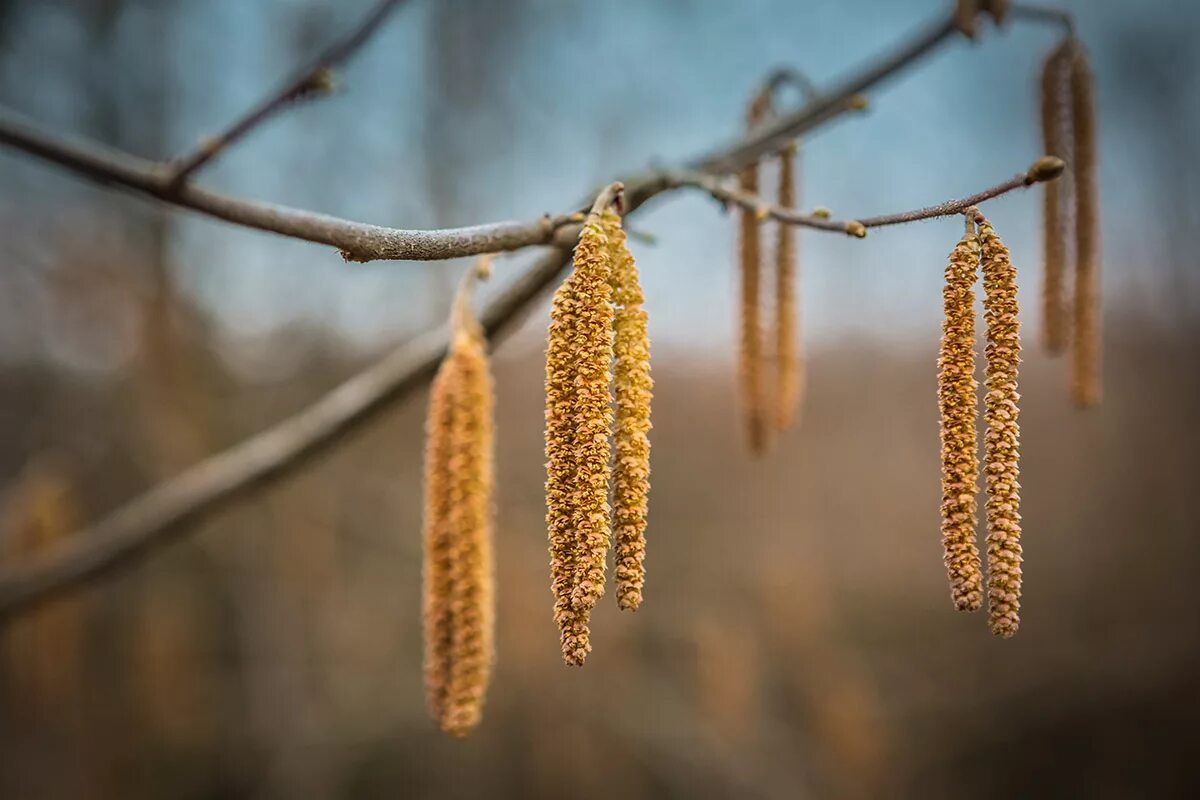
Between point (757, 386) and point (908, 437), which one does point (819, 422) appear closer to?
point (908, 437)

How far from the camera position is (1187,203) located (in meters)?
4.45

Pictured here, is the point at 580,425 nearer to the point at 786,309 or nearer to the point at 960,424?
the point at 960,424

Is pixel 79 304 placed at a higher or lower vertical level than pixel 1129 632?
higher

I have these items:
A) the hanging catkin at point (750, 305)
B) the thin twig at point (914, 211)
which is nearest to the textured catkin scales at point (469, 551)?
the thin twig at point (914, 211)

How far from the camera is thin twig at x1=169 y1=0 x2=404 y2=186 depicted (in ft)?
2.57

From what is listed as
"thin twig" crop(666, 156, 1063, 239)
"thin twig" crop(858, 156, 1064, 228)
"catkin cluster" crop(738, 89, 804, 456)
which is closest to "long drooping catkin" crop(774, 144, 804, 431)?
"catkin cluster" crop(738, 89, 804, 456)

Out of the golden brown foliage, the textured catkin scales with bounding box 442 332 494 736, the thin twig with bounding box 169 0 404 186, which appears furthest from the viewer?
the golden brown foliage

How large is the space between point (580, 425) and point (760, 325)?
50 centimetres

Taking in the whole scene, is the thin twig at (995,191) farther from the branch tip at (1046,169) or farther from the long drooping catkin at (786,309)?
the long drooping catkin at (786,309)

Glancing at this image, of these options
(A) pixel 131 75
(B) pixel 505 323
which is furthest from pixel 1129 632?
(A) pixel 131 75

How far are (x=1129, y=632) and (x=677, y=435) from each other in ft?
8.34

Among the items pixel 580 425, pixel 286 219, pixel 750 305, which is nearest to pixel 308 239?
pixel 286 219

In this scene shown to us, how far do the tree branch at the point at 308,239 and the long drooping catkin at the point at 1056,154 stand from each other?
12 centimetres

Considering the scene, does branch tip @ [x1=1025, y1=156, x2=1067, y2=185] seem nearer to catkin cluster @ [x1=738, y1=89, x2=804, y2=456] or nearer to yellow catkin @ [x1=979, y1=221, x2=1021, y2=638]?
yellow catkin @ [x1=979, y1=221, x2=1021, y2=638]
